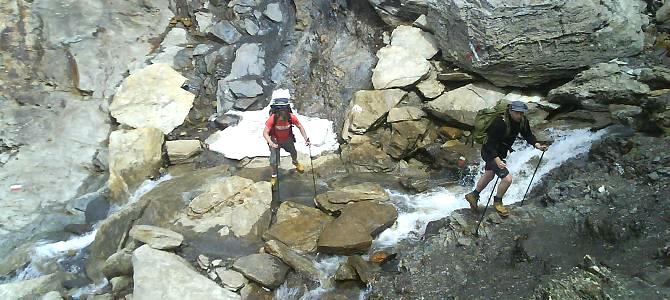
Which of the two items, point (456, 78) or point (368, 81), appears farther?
point (368, 81)

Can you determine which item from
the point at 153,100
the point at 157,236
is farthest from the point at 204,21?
the point at 157,236

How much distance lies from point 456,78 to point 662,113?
537 centimetres

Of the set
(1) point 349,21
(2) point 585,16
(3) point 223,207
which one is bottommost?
(3) point 223,207

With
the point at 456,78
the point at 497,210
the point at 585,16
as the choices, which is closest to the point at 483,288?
the point at 497,210

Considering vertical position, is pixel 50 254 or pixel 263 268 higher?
pixel 263 268

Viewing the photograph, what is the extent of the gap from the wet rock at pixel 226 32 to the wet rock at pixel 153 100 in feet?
8.24

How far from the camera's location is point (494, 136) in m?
7.74

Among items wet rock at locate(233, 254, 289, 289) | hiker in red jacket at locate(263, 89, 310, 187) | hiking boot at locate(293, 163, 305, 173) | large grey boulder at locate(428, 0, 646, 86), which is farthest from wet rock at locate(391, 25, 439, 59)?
wet rock at locate(233, 254, 289, 289)

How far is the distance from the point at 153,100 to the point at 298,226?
25.6ft

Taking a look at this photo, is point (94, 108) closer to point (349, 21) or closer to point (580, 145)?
point (349, 21)

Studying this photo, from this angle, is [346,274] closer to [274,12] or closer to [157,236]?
[157,236]

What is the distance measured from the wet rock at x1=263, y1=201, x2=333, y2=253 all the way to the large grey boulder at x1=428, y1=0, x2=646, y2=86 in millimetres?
6566

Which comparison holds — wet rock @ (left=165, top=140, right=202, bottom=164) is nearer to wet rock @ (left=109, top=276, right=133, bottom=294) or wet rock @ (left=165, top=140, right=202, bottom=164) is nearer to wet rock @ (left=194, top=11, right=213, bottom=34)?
wet rock @ (left=109, top=276, right=133, bottom=294)

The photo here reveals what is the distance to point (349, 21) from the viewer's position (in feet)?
54.8
